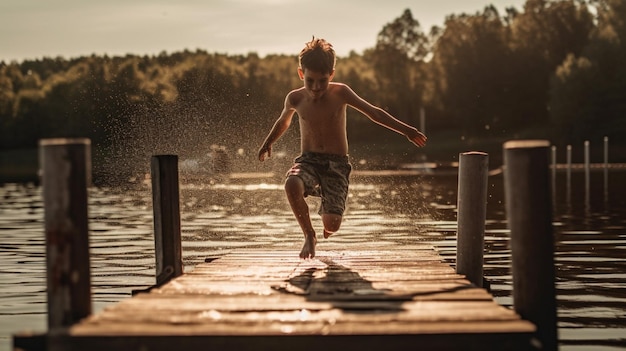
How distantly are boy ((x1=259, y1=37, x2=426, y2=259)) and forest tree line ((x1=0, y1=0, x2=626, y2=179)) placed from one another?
47.1 m

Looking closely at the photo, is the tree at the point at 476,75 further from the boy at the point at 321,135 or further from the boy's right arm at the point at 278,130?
the boy at the point at 321,135

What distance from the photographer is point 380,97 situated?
123 meters

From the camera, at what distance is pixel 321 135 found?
946 centimetres

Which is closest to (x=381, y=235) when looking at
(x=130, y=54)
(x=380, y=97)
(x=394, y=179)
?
(x=394, y=179)

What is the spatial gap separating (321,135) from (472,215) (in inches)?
61.9

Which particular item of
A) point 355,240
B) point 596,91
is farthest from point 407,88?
point 355,240

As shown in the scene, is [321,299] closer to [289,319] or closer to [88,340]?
[289,319]

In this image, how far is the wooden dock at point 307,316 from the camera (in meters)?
5.22

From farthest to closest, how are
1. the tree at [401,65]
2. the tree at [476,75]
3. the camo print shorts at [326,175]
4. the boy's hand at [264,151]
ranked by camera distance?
the tree at [401,65]
the tree at [476,75]
the boy's hand at [264,151]
the camo print shorts at [326,175]

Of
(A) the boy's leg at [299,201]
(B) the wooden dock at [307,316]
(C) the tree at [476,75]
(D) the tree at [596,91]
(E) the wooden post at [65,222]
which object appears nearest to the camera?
(B) the wooden dock at [307,316]

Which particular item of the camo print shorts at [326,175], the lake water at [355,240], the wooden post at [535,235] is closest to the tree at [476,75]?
the lake water at [355,240]

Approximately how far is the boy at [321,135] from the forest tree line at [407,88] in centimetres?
4706

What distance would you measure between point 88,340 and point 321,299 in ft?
5.50

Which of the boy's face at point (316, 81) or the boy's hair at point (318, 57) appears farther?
the boy's face at point (316, 81)
